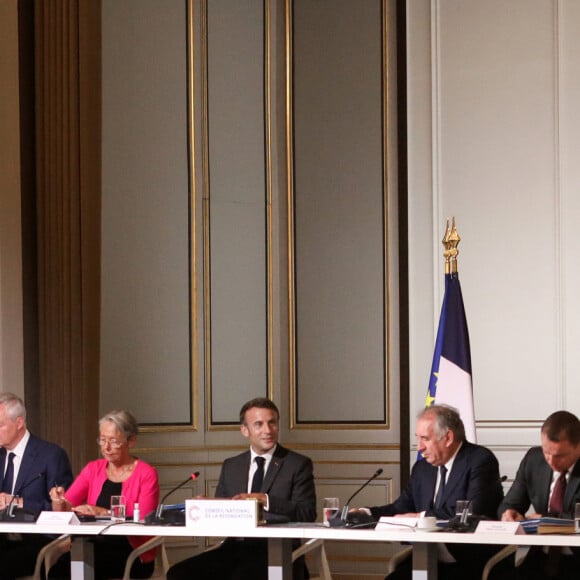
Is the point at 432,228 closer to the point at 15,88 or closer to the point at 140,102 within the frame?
the point at 140,102

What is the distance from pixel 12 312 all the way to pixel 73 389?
0.53 meters

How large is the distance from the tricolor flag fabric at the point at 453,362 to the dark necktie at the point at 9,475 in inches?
84.5

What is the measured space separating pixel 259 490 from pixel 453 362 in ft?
4.46

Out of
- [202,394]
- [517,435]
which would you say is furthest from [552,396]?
[202,394]

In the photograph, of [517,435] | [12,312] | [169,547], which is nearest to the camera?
[12,312]

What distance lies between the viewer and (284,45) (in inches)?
298

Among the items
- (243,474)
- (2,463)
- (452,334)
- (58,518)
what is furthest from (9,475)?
(452,334)

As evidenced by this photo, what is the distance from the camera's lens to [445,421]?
4.84 m

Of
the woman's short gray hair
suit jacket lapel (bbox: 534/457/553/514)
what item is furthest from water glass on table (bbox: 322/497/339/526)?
the woman's short gray hair

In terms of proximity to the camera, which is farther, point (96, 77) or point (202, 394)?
point (202, 394)

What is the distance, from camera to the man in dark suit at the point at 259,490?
495 centimetres

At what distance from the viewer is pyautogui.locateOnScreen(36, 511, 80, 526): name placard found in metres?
4.68

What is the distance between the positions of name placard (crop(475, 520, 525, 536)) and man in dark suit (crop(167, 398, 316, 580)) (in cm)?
95

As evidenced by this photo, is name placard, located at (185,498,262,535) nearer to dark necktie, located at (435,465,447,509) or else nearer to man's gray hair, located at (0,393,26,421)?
dark necktie, located at (435,465,447,509)
